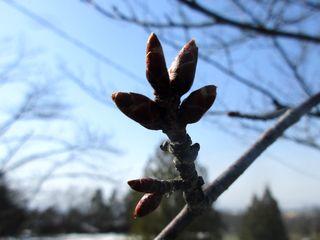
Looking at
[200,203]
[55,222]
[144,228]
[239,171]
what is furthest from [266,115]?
[55,222]

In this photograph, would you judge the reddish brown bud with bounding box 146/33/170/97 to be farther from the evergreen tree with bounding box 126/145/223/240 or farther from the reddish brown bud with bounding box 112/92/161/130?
the evergreen tree with bounding box 126/145/223/240

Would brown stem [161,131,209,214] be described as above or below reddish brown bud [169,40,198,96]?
below

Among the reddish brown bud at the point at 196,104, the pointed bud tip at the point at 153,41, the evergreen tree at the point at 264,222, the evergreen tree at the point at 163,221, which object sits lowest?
the reddish brown bud at the point at 196,104

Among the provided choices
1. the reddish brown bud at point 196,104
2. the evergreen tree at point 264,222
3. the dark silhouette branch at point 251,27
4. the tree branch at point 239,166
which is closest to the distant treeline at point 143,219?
the evergreen tree at point 264,222

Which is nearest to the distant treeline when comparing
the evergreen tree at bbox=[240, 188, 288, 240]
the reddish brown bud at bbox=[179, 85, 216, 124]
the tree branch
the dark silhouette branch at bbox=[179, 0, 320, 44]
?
the evergreen tree at bbox=[240, 188, 288, 240]

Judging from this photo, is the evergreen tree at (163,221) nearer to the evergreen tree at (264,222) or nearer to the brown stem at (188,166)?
the evergreen tree at (264,222)

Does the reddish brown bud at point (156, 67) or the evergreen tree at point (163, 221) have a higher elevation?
the evergreen tree at point (163, 221)
